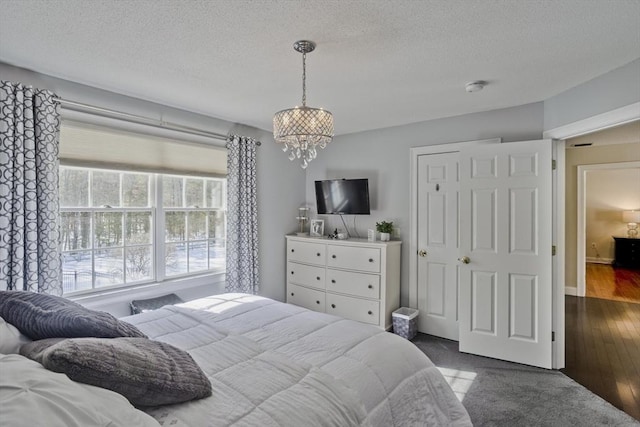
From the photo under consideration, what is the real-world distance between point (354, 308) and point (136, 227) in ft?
8.02

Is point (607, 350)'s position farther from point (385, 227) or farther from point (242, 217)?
point (242, 217)

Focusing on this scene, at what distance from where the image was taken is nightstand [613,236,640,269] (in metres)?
7.10

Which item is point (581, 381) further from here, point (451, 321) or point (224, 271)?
point (224, 271)

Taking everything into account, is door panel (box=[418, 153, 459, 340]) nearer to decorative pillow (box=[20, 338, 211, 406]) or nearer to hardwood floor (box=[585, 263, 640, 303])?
decorative pillow (box=[20, 338, 211, 406])

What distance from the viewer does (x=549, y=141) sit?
2889 millimetres

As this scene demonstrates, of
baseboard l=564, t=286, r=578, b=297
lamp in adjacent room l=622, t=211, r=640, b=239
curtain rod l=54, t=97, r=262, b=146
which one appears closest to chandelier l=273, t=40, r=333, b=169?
curtain rod l=54, t=97, r=262, b=146

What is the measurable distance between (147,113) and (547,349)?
4.23 metres

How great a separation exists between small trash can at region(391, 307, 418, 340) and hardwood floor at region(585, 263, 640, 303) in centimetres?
365

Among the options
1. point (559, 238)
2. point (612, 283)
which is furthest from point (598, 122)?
point (612, 283)

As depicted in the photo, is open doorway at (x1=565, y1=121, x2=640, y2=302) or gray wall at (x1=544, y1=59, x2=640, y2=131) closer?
gray wall at (x1=544, y1=59, x2=640, y2=131)

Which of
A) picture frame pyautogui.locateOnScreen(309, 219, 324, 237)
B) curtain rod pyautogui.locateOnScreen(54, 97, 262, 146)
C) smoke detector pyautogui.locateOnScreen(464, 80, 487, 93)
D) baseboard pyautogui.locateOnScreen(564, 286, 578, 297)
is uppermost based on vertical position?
smoke detector pyautogui.locateOnScreen(464, 80, 487, 93)

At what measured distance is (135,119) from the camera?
303 cm

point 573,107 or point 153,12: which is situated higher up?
point 153,12

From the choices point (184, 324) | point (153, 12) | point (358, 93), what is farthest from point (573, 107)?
point (184, 324)
